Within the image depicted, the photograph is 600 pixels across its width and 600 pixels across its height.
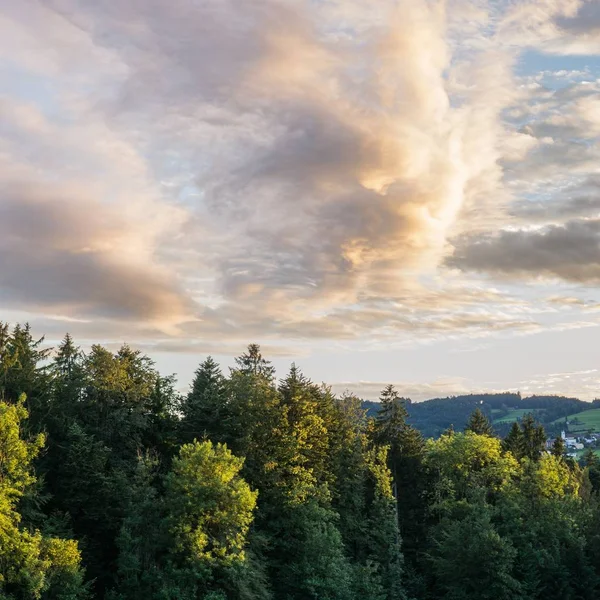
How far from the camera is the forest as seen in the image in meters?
58.5

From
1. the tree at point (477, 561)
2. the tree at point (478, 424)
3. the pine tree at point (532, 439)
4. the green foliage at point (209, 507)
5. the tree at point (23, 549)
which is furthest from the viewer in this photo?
the pine tree at point (532, 439)

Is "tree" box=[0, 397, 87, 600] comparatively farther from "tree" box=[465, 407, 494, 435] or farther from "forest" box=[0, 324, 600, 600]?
"tree" box=[465, 407, 494, 435]

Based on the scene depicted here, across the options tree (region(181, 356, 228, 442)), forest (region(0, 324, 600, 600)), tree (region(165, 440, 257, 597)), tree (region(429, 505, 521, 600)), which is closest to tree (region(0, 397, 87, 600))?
forest (region(0, 324, 600, 600))

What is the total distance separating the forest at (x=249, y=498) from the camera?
5850 cm

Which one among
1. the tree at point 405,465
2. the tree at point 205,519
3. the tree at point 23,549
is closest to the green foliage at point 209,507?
the tree at point 205,519

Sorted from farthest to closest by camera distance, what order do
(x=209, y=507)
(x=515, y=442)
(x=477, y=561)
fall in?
(x=515, y=442) → (x=477, y=561) → (x=209, y=507)

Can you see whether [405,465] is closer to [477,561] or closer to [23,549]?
[477,561]

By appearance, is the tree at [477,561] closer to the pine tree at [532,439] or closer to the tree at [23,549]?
the tree at [23,549]

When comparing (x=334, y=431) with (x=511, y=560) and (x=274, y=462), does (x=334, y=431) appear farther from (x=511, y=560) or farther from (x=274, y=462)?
(x=511, y=560)

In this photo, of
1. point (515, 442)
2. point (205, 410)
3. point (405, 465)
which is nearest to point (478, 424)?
point (515, 442)

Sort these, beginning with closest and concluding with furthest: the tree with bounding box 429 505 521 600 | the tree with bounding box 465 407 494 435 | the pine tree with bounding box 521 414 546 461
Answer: the tree with bounding box 429 505 521 600
the tree with bounding box 465 407 494 435
the pine tree with bounding box 521 414 546 461

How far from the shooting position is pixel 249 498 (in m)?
60.2

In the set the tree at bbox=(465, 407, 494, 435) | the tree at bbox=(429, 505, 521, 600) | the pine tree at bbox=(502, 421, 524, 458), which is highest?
the tree at bbox=(465, 407, 494, 435)

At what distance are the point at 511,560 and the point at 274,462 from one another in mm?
27824
